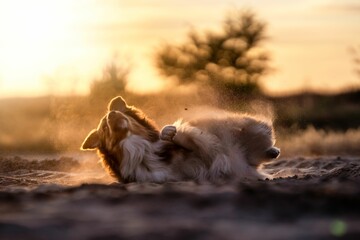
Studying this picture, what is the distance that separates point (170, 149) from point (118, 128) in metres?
0.63

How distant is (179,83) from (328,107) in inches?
251

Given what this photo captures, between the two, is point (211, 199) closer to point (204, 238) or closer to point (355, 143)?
point (204, 238)

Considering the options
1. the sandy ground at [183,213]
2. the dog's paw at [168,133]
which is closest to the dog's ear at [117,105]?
the dog's paw at [168,133]

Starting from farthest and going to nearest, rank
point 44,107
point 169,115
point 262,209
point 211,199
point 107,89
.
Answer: point 44,107 → point 107,89 → point 169,115 → point 211,199 → point 262,209

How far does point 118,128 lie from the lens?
30.3 ft

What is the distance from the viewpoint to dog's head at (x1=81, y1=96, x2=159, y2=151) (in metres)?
9.27

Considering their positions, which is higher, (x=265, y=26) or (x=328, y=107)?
(x=265, y=26)

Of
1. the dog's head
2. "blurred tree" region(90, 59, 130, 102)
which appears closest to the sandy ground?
the dog's head

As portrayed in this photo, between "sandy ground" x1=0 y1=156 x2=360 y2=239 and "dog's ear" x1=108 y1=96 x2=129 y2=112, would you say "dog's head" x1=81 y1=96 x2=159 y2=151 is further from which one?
"sandy ground" x1=0 y1=156 x2=360 y2=239

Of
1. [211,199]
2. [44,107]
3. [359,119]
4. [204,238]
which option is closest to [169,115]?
[211,199]

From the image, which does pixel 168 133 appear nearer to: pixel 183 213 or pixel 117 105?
pixel 117 105

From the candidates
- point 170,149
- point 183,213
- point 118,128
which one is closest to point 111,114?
point 118,128

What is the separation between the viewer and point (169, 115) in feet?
46.7

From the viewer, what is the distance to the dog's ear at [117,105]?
9.72 metres
